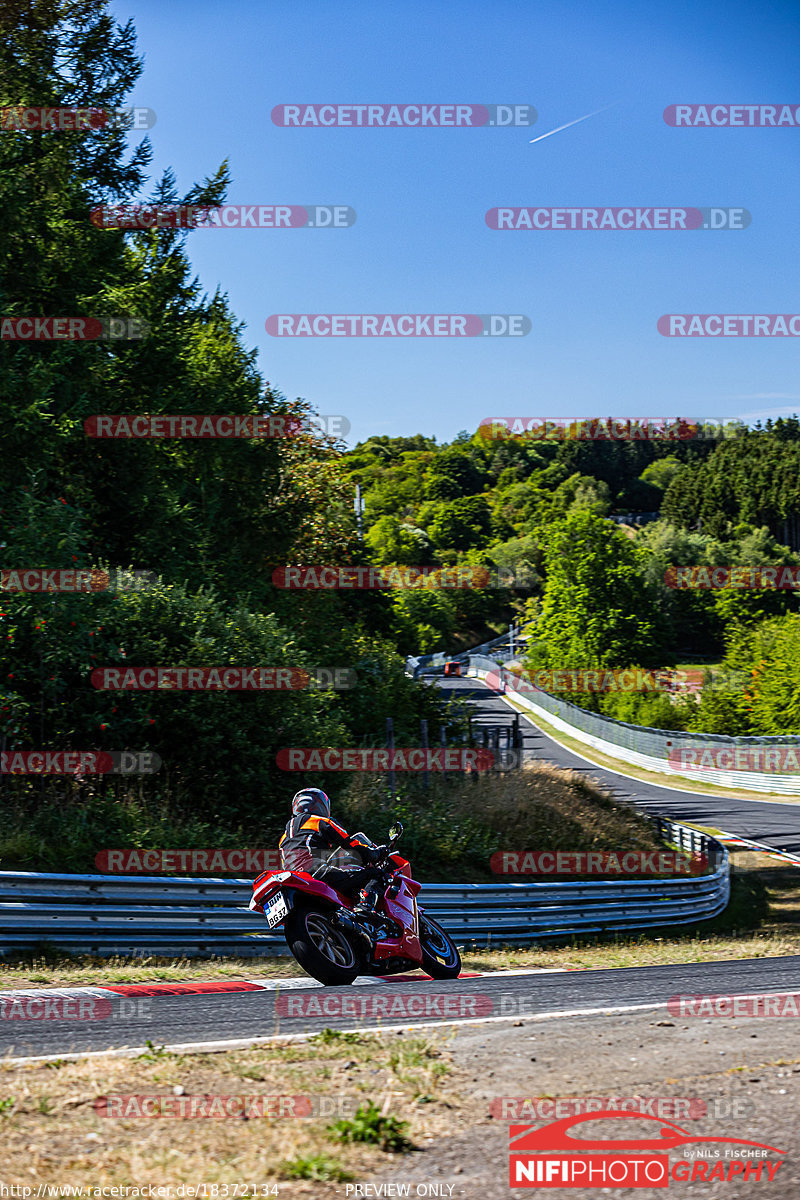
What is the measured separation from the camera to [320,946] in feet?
26.9

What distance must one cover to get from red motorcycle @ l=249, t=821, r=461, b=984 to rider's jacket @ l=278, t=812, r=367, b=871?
0.14 metres

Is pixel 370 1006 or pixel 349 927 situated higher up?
pixel 349 927

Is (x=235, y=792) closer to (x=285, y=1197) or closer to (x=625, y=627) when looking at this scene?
(x=285, y=1197)

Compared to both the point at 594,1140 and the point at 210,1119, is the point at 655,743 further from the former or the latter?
Result: the point at 210,1119

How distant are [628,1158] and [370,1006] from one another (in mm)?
3579

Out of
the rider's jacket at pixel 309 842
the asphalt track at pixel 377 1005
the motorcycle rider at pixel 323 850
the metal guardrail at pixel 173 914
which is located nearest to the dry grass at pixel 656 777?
→ the metal guardrail at pixel 173 914

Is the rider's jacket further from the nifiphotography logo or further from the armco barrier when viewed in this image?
the armco barrier

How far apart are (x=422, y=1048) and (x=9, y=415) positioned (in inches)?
569

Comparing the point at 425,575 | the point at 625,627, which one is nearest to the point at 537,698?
the point at 625,627

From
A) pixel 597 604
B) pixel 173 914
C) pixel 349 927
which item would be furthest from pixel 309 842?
pixel 597 604

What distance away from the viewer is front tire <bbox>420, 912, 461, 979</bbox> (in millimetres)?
9305

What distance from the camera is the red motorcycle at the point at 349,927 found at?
809cm

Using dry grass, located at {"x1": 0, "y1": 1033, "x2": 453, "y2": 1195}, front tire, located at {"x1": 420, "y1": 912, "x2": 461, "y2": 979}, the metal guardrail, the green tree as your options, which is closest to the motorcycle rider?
front tire, located at {"x1": 420, "y1": 912, "x2": 461, "y2": 979}

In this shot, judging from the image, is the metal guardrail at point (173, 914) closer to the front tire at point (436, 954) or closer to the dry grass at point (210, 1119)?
the front tire at point (436, 954)
